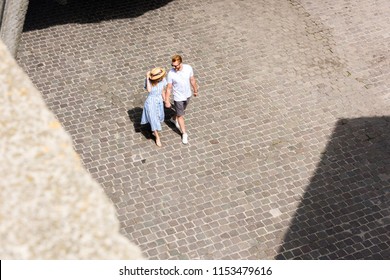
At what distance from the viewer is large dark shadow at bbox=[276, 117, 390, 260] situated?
11.5 m

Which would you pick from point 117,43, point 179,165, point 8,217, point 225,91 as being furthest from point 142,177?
point 8,217

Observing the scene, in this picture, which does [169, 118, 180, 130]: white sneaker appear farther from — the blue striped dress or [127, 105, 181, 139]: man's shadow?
the blue striped dress

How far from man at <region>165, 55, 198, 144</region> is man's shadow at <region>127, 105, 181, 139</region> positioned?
63 centimetres

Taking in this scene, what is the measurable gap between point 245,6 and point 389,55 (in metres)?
3.68

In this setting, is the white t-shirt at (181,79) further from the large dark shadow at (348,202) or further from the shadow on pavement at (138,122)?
the large dark shadow at (348,202)

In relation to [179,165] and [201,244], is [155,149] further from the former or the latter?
[201,244]

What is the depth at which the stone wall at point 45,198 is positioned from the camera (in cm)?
457

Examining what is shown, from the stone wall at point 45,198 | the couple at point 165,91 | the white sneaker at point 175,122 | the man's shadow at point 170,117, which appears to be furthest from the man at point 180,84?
the stone wall at point 45,198

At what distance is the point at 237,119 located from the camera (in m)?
14.1

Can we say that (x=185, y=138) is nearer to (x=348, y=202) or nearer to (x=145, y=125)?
(x=145, y=125)

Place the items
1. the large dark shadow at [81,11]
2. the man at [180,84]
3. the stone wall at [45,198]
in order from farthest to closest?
the large dark shadow at [81,11] < the man at [180,84] < the stone wall at [45,198]

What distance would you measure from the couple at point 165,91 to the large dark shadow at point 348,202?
8.65 ft

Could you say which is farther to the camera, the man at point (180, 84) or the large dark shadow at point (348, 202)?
the man at point (180, 84)

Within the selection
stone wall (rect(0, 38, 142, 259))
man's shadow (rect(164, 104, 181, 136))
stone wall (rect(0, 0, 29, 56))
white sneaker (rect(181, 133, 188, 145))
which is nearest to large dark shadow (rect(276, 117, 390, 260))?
white sneaker (rect(181, 133, 188, 145))
